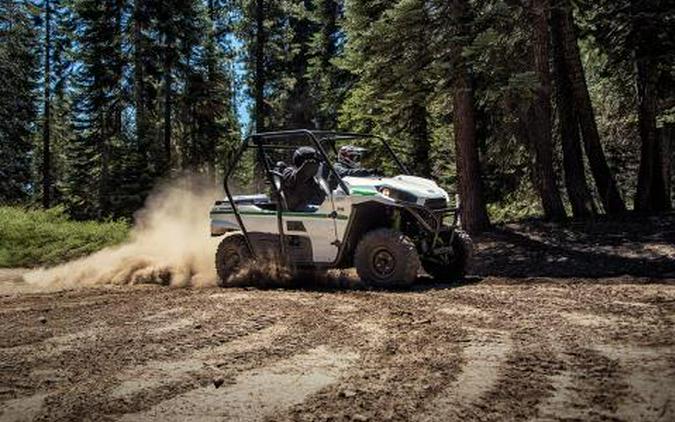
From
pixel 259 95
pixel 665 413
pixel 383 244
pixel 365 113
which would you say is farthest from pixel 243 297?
pixel 259 95

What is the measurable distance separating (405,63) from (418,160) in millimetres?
8679

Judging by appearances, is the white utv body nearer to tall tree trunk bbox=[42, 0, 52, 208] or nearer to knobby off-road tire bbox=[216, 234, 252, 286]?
knobby off-road tire bbox=[216, 234, 252, 286]

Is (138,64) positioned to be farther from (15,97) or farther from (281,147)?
(281,147)

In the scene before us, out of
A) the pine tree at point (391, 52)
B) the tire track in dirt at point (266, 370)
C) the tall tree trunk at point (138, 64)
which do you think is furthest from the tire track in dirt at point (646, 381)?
the tall tree trunk at point (138, 64)

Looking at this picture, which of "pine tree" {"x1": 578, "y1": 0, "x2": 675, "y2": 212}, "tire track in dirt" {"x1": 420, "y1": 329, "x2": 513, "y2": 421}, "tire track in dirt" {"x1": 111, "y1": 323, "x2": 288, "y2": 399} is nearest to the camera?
"tire track in dirt" {"x1": 420, "y1": 329, "x2": 513, "y2": 421}

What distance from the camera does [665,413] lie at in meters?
3.57

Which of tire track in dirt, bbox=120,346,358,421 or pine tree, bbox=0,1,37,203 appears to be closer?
tire track in dirt, bbox=120,346,358,421

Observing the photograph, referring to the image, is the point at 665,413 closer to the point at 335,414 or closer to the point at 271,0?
the point at 335,414

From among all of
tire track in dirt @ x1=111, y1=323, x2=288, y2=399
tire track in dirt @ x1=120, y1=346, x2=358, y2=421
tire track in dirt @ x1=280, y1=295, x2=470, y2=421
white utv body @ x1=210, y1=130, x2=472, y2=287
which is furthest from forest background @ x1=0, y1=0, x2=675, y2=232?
tire track in dirt @ x1=120, y1=346, x2=358, y2=421

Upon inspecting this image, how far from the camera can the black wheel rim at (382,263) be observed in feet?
29.6

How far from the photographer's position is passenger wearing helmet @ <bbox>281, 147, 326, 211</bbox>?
32.7 feet

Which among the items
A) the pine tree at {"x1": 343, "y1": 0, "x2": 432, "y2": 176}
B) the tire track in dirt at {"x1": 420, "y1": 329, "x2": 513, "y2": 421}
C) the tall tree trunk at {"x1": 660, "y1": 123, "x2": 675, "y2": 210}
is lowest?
the tire track in dirt at {"x1": 420, "y1": 329, "x2": 513, "y2": 421}

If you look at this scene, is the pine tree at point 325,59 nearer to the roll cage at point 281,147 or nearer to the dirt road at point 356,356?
the roll cage at point 281,147

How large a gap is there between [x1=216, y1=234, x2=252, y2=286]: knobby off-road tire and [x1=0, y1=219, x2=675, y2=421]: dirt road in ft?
7.12
